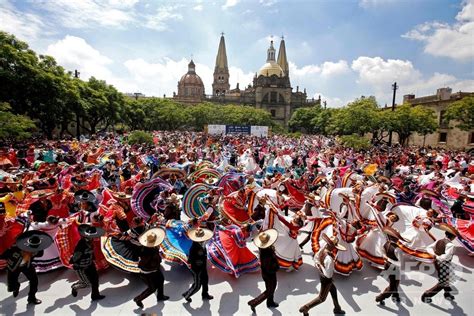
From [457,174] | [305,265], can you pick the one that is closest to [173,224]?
[305,265]

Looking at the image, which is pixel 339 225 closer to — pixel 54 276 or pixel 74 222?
pixel 74 222

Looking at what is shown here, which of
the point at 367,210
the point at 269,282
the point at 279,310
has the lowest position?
the point at 279,310

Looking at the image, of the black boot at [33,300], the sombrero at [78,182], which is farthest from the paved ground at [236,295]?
the sombrero at [78,182]

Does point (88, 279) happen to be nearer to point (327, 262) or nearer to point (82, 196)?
point (82, 196)

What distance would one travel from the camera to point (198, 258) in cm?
442

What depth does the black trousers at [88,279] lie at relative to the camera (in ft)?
14.6

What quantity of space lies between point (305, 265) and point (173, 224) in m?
2.78

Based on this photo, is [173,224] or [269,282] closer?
Answer: [269,282]

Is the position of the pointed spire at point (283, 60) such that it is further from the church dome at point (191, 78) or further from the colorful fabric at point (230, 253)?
the colorful fabric at point (230, 253)

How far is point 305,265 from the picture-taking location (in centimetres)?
582

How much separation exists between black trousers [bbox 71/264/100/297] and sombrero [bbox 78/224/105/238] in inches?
21.5

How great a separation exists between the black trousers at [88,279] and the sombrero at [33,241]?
70 centimetres

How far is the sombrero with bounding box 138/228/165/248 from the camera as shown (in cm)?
405

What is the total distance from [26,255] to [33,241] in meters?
0.29
